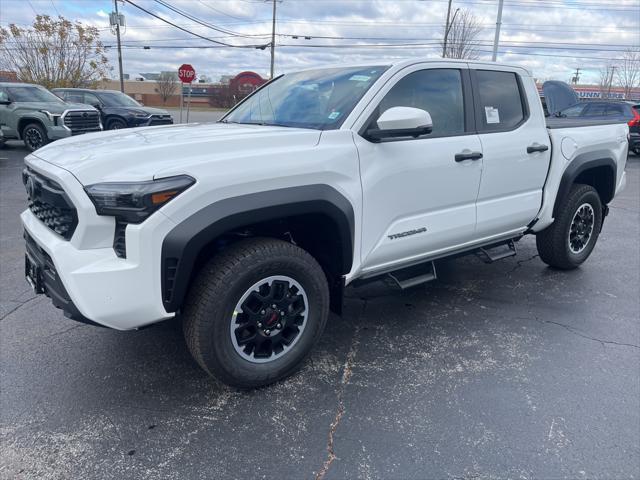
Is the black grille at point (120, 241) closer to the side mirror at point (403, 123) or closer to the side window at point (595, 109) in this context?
the side mirror at point (403, 123)

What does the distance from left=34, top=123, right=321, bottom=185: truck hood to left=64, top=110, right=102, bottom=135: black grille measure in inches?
440

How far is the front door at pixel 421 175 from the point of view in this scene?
3.15 metres

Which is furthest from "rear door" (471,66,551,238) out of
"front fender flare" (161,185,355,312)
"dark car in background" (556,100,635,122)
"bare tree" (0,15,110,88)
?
"bare tree" (0,15,110,88)

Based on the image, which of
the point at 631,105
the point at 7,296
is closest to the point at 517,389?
the point at 7,296

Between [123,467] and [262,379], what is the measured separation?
85 cm

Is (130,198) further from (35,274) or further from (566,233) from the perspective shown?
(566,233)

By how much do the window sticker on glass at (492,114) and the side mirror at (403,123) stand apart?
1.16 m

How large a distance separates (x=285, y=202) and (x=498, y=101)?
2312mm

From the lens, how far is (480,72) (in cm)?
398

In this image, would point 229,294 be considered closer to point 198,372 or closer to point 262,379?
point 262,379

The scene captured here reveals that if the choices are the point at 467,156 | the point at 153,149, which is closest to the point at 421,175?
the point at 467,156

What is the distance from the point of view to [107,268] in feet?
7.72

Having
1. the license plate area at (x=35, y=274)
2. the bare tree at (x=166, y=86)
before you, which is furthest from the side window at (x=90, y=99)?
the bare tree at (x=166, y=86)

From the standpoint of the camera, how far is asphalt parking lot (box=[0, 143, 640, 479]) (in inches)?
95.0
